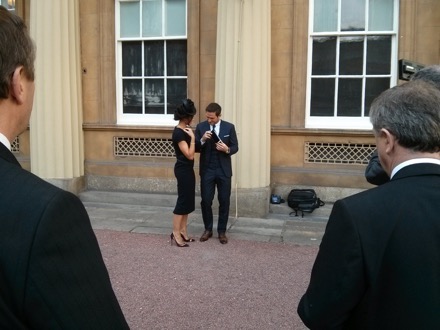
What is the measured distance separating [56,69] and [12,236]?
807 cm

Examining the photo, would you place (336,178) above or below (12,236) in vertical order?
below

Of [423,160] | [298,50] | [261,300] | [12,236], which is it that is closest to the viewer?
[12,236]

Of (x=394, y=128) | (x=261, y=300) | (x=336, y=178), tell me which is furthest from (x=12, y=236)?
(x=336, y=178)

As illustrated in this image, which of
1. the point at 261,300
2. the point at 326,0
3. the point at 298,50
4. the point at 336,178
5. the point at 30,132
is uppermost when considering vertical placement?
the point at 326,0

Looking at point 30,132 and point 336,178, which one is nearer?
point 336,178

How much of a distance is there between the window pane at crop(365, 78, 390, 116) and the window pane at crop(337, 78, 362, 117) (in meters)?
0.12

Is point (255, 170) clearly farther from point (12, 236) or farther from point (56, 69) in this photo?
point (12, 236)

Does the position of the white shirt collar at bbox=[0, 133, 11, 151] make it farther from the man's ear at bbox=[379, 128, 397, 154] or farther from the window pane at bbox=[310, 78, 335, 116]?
the window pane at bbox=[310, 78, 335, 116]

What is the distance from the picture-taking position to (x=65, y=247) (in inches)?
40.9

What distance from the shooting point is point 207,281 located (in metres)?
4.82

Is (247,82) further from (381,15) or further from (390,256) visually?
(390,256)

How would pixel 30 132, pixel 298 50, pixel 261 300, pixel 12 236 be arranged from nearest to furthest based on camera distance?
1. pixel 12 236
2. pixel 261 300
3. pixel 298 50
4. pixel 30 132

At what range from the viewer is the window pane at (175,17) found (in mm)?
8641

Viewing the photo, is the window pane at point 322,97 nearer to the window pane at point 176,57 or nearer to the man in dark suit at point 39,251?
the window pane at point 176,57
